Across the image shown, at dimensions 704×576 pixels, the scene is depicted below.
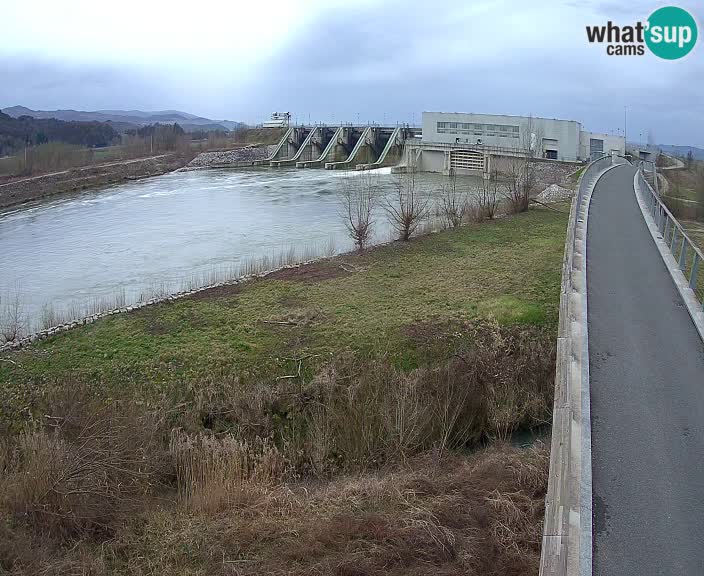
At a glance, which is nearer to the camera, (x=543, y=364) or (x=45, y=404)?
(x=45, y=404)

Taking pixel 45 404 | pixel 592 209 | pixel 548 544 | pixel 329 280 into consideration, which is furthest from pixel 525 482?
pixel 592 209

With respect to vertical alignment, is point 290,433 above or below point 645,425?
below

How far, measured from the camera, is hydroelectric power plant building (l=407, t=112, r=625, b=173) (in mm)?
57906

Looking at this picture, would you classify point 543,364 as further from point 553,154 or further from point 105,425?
point 553,154

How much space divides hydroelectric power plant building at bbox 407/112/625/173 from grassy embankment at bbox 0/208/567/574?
40.9 metres

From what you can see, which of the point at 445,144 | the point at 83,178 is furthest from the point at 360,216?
the point at 445,144

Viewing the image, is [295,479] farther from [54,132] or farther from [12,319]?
[54,132]

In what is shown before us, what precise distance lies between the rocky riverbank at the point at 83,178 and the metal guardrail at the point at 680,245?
43.4 metres

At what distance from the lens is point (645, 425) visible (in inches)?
309

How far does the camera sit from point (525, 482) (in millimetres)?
9359

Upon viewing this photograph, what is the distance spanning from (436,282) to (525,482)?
10978 millimetres

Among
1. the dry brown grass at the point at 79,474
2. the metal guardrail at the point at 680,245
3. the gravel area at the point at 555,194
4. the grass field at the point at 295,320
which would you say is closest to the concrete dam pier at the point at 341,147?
the gravel area at the point at 555,194

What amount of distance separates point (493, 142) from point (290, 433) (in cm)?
5820

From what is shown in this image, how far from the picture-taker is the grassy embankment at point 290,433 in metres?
8.34
